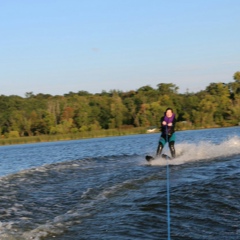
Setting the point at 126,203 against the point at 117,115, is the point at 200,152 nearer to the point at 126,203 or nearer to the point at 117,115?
the point at 126,203

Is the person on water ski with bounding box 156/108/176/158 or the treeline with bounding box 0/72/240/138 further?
the treeline with bounding box 0/72/240/138

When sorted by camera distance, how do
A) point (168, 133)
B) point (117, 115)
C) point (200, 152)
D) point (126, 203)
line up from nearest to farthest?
point (126, 203)
point (168, 133)
point (200, 152)
point (117, 115)

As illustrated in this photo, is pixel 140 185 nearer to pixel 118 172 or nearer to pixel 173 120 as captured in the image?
pixel 118 172

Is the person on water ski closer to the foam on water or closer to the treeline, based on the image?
the foam on water

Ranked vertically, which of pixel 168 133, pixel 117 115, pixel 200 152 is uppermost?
pixel 117 115

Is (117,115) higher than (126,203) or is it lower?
higher

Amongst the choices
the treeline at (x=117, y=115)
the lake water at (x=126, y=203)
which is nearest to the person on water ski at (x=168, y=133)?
the lake water at (x=126, y=203)

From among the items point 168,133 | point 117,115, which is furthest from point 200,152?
point 117,115

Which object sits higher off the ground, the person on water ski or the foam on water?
the person on water ski

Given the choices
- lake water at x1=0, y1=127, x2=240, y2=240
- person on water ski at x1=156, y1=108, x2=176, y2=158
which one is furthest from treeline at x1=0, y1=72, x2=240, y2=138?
lake water at x1=0, y1=127, x2=240, y2=240

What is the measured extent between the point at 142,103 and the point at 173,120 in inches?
2987

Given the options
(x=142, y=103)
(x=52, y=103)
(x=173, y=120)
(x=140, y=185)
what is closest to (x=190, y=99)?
(x=142, y=103)

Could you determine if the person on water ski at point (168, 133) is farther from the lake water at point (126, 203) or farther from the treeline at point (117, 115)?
the treeline at point (117, 115)

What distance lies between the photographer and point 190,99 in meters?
89.2
